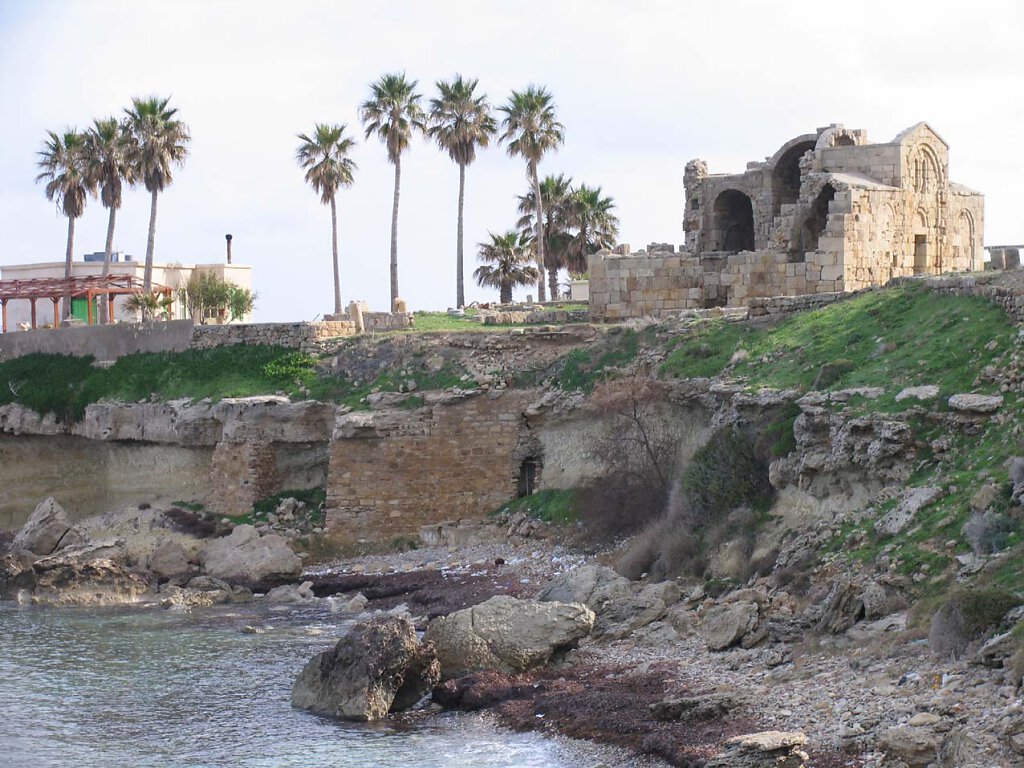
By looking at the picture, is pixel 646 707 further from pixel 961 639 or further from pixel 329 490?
pixel 329 490

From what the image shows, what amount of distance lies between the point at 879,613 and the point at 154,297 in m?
35.2

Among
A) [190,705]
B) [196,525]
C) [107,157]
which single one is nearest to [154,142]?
[107,157]

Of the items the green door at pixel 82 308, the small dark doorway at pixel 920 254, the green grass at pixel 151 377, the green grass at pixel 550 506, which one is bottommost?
the green grass at pixel 550 506

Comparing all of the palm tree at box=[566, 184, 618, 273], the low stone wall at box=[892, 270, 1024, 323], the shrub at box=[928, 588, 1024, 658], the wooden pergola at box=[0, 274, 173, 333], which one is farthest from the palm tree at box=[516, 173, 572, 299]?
the shrub at box=[928, 588, 1024, 658]

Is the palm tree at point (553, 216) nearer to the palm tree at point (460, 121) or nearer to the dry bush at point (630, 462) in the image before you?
the palm tree at point (460, 121)

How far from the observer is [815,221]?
38281 millimetres

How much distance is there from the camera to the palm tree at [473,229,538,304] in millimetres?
55594

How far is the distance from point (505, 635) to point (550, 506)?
10659mm

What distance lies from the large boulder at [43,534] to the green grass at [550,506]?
34.8 feet

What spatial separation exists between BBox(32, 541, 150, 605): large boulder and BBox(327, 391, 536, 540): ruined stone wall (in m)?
4.97

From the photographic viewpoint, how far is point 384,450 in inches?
1425

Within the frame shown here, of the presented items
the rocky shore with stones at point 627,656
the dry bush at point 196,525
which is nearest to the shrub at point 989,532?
the rocky shore with stones at point 627,656

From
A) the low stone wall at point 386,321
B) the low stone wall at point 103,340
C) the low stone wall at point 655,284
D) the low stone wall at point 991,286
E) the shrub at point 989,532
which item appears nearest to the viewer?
the shrub at point 989,532

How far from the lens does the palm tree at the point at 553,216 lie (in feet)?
184
